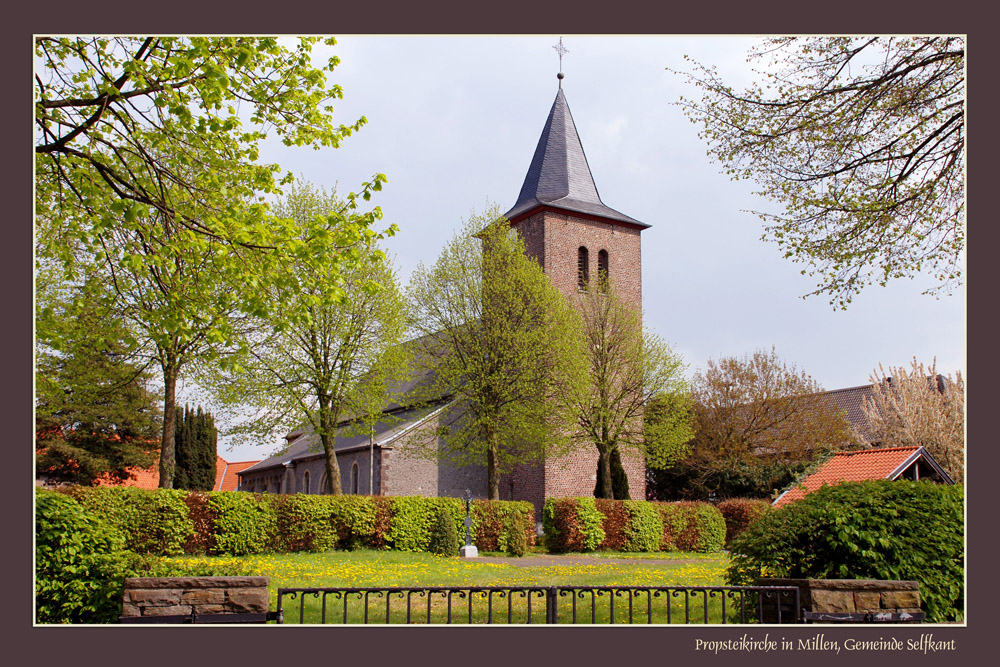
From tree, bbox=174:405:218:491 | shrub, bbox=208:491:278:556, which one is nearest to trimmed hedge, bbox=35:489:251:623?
shrub, bbox=208:491:278:556

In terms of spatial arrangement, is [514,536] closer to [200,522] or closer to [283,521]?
[283,521]

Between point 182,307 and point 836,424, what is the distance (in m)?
35.4

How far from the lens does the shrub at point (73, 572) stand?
741cm

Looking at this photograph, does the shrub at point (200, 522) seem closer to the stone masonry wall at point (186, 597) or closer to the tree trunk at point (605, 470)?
the stone masonry wall at point (186, 597)

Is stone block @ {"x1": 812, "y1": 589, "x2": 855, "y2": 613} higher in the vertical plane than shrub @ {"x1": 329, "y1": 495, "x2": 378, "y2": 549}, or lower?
higher

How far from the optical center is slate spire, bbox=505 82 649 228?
36625mm

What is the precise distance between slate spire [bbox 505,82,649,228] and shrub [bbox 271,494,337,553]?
1935cm

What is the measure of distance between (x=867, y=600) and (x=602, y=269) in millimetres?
29713

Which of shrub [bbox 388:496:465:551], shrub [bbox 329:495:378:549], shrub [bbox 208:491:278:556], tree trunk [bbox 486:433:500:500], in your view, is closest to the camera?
shrub [bbox 208:491:278:556]

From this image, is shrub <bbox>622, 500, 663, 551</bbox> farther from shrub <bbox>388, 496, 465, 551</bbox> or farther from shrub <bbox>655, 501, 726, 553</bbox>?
shrub <bbox>388, 496, 465, 551</bbox>

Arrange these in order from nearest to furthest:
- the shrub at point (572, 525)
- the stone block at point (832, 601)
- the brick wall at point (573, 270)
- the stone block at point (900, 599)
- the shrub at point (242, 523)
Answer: the stone block at point (832, 601)
the stone block at point (900, 599)
the shrub at point (242, 523)
the shrub at point (572, 525)
the brick wall at point (573, 270)

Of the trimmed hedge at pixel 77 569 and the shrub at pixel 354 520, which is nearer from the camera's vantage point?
the trimmed hedge at pixel 77 569

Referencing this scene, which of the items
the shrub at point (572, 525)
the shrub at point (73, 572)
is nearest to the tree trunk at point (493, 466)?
the shrub at point (572, 525)

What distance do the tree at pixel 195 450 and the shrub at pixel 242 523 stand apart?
1725 cm
